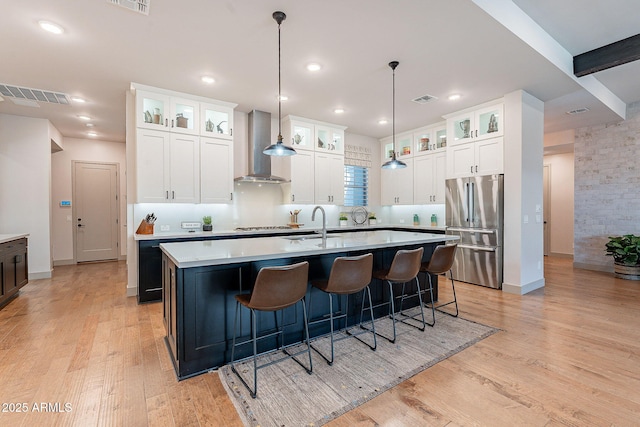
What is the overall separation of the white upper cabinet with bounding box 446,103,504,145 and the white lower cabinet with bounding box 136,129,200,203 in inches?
167

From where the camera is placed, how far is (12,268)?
4121 millimetres

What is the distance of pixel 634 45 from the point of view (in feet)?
11.2

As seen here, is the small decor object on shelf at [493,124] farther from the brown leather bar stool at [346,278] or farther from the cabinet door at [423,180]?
the brown leather bar stool at [346,278]

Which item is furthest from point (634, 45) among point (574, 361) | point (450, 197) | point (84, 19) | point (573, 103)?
point (84, 19)

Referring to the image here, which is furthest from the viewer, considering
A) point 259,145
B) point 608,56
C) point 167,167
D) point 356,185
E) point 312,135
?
point 356,185

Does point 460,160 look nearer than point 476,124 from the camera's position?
No

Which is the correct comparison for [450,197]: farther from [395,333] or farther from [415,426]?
[415,426]

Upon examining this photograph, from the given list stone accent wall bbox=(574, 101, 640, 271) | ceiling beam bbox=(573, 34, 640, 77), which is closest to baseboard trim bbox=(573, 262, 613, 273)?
stone accent wall bbox=(574, 101, 640, 271)

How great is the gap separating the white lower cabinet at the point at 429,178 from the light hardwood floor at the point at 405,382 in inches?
100

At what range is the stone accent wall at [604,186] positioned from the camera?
5.64 m

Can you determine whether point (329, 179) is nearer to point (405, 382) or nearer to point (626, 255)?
point (405, 382)

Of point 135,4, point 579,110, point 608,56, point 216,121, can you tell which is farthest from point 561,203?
point 135,4

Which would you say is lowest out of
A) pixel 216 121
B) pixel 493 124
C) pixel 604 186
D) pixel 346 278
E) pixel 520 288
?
pixel 520 288

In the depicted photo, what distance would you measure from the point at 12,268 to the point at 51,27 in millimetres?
3240
